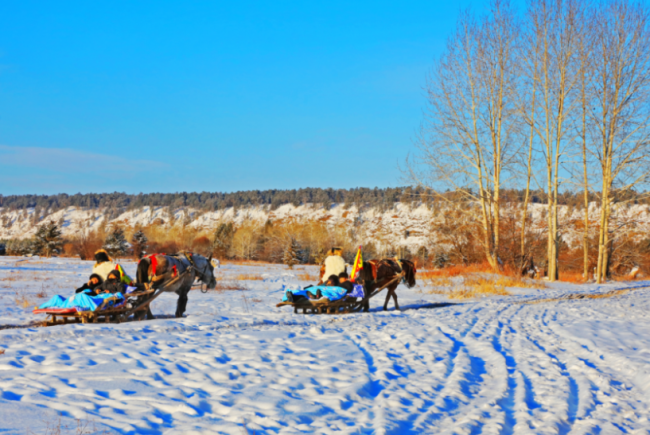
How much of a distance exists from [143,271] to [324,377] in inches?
241

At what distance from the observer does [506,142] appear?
90.3 ft

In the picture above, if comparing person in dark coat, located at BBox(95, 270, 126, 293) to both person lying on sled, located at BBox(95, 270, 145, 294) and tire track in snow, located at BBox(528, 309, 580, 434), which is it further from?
tire track in snow, located at BBox(528, 309, 580, 434)

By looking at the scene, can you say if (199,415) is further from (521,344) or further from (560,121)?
(560,121)

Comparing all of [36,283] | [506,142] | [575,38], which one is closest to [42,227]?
[36,283]

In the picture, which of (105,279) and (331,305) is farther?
(331,305)

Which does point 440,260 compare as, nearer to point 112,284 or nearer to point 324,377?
point 112,284

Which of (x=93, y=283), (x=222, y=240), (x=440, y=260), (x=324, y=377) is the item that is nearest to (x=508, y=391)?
(x=324, y=377)

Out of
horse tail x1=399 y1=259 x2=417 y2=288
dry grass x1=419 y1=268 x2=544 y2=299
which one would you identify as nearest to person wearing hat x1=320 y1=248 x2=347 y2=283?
horse tail x1=399 y1=259 x2=417 y2=288

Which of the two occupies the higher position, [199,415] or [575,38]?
[575,38]

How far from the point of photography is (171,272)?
436 inches

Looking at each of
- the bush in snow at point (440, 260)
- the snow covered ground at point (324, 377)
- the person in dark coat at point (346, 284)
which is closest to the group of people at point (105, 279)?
the snow covered ground at point (324, 377)

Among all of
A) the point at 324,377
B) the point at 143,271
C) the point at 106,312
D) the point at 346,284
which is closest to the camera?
the point at 324,377

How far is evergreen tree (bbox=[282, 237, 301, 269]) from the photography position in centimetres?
4583

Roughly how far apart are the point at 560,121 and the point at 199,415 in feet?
90.5
